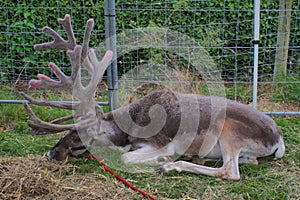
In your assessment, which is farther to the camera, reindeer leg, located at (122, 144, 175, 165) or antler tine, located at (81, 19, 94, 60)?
reindeer leg, located at (122, 144, 175, 165)

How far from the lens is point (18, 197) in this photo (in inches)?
151

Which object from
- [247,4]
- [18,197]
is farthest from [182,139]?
[247,4]

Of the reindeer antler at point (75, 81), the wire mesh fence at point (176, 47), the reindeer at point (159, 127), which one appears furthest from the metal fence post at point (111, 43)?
the reindeer antler at point (75, 81)

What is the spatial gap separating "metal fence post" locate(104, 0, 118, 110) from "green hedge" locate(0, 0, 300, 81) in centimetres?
169

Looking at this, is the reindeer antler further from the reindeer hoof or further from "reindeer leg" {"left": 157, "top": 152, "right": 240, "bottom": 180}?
"reindeer leg" {"left": 157, "top": 152, "right": 240, "bottom": 180}

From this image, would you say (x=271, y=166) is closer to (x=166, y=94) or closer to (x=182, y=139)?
(x=182, y=139)

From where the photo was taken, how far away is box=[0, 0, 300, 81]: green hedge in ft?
25.4

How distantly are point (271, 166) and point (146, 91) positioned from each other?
2.73 m

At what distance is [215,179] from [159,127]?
97cm

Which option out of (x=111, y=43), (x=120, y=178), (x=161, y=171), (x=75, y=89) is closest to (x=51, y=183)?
(x=120, y=178)

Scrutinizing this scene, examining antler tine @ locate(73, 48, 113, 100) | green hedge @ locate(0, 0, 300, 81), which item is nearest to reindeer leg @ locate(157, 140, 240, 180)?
antler tine @ locate(73, 48, 113, 100)

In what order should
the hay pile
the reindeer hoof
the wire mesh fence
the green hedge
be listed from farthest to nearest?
the green hedge, the wire mesh fence, the reindeer hoof, the hay pile

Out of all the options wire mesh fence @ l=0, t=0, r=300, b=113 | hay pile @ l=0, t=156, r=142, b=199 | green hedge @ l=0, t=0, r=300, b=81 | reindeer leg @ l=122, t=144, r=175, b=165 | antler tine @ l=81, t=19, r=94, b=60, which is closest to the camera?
hay pile @ l=0, t=156, r=142, b=199

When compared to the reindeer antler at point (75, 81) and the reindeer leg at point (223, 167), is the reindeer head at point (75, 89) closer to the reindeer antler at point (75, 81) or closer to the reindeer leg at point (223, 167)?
the reindeer antler at point (75, 81)
